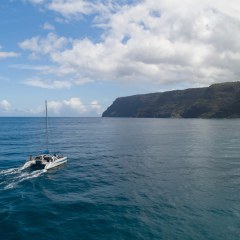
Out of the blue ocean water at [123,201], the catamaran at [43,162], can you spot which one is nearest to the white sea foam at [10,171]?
the blue ocean water at [123,201]

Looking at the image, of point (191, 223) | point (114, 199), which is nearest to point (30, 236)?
point (114, 199)

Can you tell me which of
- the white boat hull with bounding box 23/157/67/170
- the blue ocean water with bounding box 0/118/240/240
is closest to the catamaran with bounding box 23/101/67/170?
the white boat hull with bounding box 23/157/67/170

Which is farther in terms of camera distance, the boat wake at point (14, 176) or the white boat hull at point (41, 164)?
the white boat hull at point (41, 164)

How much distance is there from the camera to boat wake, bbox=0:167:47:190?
5266cm

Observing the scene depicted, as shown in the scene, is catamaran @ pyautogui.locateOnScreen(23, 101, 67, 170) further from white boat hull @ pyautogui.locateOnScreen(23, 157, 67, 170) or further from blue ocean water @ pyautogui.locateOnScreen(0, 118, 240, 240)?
blue ocean water @ pyautogui.locateOnScreen(0, 118, 240, 240)

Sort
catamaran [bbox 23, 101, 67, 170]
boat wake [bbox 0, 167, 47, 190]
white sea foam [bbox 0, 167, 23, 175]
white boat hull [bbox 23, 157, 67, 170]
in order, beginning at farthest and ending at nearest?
catamaran [bbox 23, 101, 67, 170], white boat hull [bbox 23, 157, 67, 170], white sea foam [bbox 0, 167, 23, 175], boat wake [bbox 0, 167, 47, 190]

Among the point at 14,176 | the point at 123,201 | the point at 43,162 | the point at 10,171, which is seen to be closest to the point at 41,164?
the point at 43,162

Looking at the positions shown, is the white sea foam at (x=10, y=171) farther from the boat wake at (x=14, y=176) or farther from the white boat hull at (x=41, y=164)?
the white boat hull at (x=41, y=164)

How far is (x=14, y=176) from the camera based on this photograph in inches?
2301

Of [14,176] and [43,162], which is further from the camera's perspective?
[43,162]

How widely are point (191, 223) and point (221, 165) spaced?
36792mm

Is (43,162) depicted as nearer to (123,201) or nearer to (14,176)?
(14,176)

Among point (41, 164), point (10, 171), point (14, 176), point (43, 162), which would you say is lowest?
point (14, 176)

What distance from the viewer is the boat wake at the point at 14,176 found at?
52.7 meters
